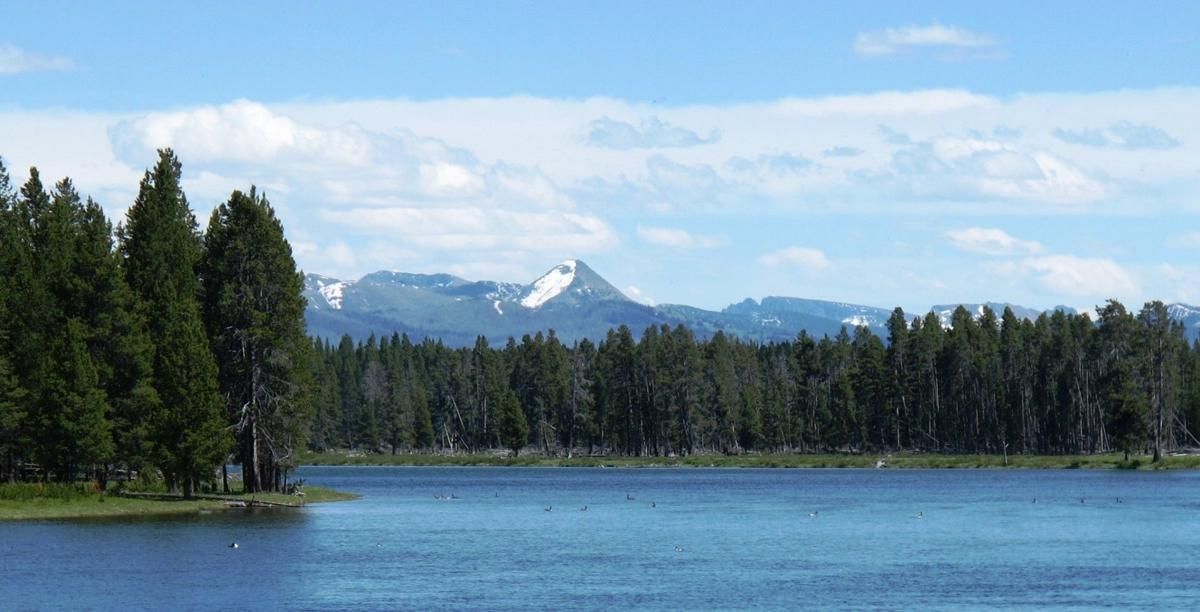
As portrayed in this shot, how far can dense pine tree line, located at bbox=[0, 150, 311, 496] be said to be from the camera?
284ft

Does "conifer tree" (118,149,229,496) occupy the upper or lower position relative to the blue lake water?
upper

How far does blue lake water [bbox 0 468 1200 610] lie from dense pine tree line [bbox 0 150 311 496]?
596cm

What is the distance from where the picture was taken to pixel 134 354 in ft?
293

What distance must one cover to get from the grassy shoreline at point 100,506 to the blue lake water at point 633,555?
2.47 m

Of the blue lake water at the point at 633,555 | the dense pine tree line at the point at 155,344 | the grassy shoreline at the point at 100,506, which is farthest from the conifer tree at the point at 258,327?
the blue lake water at the point at 633,555

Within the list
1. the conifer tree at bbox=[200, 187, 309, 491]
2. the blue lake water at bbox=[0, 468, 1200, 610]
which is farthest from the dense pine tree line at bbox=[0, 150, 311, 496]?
the blue lake water at bbox=[0, 468, 1200, 610]

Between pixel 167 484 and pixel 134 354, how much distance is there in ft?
26.7

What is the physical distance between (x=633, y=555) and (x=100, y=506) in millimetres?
30829

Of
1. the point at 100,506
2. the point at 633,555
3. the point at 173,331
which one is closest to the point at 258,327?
the point at 173,331

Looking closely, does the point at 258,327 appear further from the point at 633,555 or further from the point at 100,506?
the point at 633,555

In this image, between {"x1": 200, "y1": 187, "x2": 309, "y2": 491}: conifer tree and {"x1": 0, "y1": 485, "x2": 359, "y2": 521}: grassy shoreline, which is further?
{"x1": 200, "y1": 187, "x2": 309, "y2": 491}: conifer tree

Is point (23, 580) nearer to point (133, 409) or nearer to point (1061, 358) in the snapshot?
point (133, 409)

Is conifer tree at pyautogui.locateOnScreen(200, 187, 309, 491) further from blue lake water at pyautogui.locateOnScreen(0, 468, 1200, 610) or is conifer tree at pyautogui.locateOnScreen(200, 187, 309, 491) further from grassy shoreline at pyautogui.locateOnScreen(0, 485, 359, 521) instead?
blue lake water at pyautogui.locateOnScreen(0, 468, 1200, 610)

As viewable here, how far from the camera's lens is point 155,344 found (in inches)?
3595
